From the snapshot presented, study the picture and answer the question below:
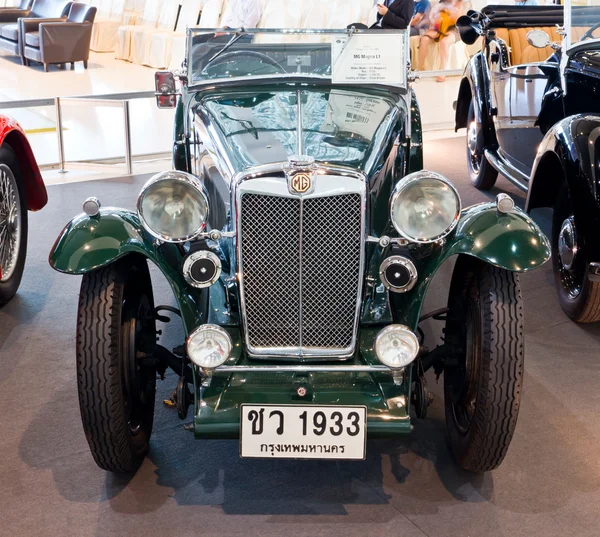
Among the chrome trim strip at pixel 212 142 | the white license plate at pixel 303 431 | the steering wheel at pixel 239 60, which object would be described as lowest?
the white license plate at pixel 303 431

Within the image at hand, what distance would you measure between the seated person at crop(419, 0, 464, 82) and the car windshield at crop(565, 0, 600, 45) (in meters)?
4.43

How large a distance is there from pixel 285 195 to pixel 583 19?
2768mm

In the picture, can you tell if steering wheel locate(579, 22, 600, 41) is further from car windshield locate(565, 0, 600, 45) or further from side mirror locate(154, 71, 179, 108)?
side mirror locate(154, 71, 179, 108)

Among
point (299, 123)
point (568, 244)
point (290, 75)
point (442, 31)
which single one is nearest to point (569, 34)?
point (568, 244)

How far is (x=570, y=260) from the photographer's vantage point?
156 inches

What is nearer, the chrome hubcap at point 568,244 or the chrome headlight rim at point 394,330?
the chrome headlight rim at point 394,330

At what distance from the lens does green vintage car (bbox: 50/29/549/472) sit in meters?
2.45

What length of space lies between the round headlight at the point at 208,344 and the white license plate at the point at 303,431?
19cm

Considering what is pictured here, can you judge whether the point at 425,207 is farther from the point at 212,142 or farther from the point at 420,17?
the point at 420,17

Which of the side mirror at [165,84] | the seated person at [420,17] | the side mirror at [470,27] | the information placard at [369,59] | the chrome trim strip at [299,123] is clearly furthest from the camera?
the seated person at [420,17]

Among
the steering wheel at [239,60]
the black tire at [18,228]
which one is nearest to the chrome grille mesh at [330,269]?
the steering wheel at [239,60]

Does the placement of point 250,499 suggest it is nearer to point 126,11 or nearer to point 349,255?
point 349,255

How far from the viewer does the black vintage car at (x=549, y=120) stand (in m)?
3.72

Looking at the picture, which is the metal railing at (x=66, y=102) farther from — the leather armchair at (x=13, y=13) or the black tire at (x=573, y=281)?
the leather armchair at (x=13, y=13)
